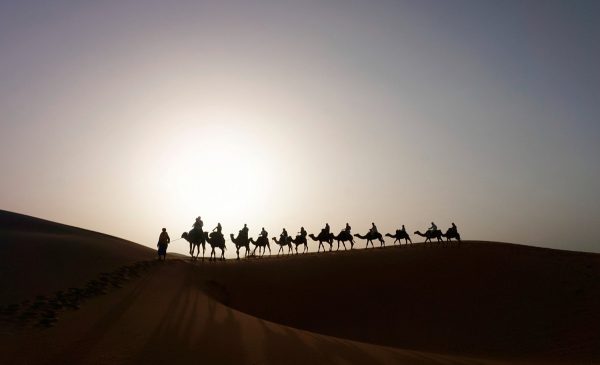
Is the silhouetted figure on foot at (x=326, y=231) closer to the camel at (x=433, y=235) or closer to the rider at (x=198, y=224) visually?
the camel at (x=433, y=235)

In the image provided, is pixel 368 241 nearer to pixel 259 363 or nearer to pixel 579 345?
pixel 579 345

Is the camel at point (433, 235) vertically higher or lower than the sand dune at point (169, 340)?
higher

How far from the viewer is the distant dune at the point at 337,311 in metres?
9.74

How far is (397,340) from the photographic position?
16328 millimetres

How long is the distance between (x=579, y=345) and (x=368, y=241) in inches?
784

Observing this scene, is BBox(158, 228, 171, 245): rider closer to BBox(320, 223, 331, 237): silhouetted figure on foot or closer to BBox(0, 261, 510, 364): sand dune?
BBox(0, 261, 510, 364): sand dune

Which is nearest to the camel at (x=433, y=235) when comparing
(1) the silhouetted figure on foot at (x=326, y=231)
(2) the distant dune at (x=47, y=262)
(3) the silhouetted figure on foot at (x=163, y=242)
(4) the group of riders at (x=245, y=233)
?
(4) the group of riders at (x=245, y=233)

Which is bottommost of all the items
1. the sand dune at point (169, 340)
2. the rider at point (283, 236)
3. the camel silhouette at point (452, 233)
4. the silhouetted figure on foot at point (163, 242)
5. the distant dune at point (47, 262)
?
the sand dune at point (169, 340)

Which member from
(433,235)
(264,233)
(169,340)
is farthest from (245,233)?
(169,340)

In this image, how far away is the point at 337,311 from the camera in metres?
19.0

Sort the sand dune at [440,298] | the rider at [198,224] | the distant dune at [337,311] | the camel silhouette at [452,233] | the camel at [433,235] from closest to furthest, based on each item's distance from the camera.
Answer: the distant dune at [337,311]
the sand dune at [440,298]
the rider at [198,224]
the camel silhouette at [452,233]
the camel at [433,235]

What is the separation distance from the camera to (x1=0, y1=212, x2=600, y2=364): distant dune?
32.0ft

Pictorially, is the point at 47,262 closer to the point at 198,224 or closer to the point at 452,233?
the point at 198,224

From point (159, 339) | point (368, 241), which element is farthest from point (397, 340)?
point (368, 241)
